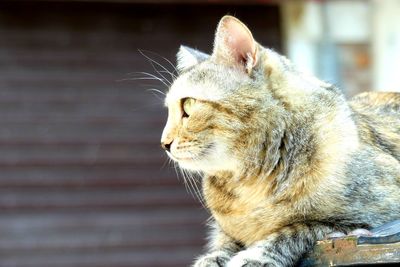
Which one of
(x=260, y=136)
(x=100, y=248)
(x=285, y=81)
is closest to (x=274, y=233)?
(x=260, y=136)

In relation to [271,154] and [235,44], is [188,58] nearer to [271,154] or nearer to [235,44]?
[235,44]

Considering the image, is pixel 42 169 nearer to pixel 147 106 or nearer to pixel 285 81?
pixel 147 106

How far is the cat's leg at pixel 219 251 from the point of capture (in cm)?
258

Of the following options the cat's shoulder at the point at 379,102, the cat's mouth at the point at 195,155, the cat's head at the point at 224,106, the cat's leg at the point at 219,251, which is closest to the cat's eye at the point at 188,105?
the cat's head at the point at 224,106

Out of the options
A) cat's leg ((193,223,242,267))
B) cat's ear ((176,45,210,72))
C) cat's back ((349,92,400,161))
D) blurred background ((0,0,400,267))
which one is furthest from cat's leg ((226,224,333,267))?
blurred background ((0,0,400,267))

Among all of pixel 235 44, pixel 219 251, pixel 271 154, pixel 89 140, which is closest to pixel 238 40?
pixel 235 44

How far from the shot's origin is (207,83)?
108 inches

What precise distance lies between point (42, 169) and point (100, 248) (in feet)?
2.36

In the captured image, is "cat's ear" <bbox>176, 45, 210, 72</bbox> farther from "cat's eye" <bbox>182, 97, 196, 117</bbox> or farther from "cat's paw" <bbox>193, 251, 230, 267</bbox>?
"cat's paw" <bbox>193, 251, 230, 267</bbox>

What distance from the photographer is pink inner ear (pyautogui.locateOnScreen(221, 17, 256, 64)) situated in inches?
105

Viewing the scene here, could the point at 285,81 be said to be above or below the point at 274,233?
above

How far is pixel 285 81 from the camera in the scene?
2744 millimetres

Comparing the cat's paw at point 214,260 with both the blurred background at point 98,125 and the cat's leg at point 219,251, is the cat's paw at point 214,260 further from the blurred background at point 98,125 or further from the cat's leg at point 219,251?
the blurred background at point 98,125

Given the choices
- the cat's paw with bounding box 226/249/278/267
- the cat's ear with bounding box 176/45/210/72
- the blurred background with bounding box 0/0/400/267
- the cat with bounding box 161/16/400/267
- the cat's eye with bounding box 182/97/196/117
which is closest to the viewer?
the cat's paw with bounding box 226/249/278/267
